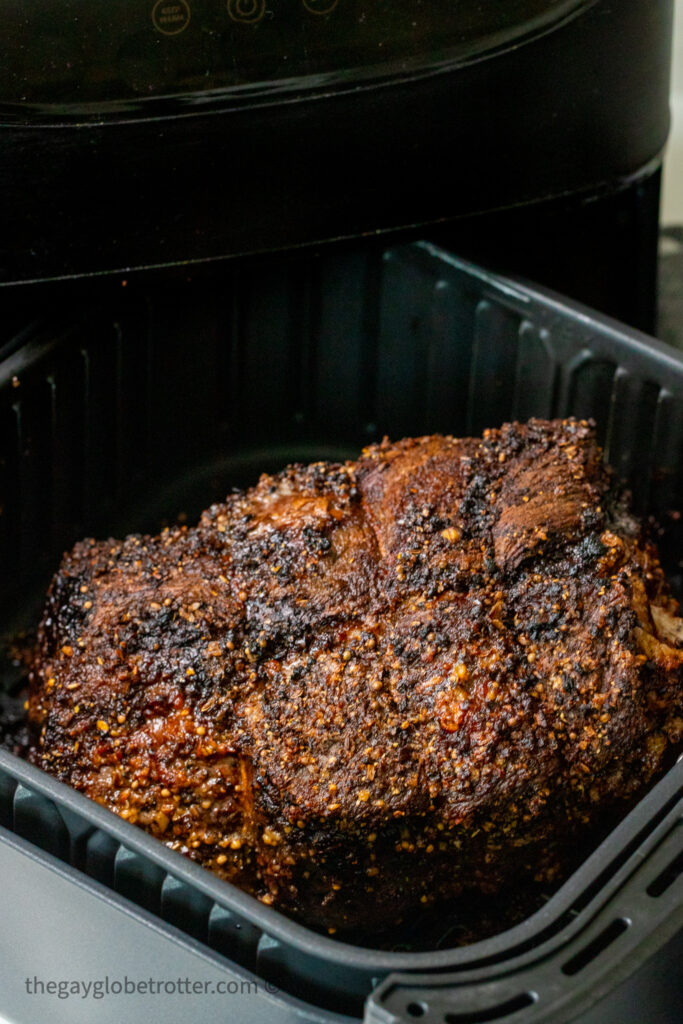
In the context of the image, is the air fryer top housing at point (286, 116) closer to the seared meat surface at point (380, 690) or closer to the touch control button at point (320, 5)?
the touch control button at point (320, 5)

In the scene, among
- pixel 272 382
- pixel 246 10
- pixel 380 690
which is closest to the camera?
pixel 380 690

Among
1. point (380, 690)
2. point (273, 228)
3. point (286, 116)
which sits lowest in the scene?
point (380, 690)

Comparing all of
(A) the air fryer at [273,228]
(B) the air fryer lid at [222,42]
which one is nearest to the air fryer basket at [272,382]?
(A) the air fryer at [273,228]

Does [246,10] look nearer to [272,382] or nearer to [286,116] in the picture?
[286,116]

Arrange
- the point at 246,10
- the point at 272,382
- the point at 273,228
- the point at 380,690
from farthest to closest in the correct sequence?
the point at 272,382
the point at 273,228
the point at 246,10
the point at 380,690

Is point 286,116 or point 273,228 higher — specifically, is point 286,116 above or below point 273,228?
above

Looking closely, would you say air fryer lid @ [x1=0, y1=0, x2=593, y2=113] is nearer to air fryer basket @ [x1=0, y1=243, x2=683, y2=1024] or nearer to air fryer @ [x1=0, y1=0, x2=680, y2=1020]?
air fryer @ [x1=0, y1=0, x2=680, y2=1020]

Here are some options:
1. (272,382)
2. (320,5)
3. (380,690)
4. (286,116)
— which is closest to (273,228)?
(286,116)
